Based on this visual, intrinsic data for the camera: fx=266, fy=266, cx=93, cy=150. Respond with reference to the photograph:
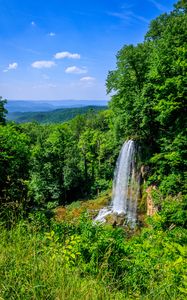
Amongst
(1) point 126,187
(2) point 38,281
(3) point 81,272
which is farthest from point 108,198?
(2) point 38,281

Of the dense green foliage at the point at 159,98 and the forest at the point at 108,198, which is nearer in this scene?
the forest at the point at 108,198

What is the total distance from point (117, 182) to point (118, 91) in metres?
7.11

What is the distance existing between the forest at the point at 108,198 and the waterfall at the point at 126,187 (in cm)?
64

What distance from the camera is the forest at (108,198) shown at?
7.72ft

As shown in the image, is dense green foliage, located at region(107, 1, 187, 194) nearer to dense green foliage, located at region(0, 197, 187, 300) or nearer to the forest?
the forest

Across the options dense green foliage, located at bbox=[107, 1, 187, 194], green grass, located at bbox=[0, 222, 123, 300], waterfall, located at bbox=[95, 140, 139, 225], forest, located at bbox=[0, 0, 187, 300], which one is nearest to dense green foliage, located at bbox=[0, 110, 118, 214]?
forest, located at bbox=[0, 0, 187, 300]

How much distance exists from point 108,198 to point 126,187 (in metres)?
3.40

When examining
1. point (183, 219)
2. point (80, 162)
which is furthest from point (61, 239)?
point (80, 162)

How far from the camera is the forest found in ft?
7.72

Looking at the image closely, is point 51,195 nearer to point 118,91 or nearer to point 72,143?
point 72,143

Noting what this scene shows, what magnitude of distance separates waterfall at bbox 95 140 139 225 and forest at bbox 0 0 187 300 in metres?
0.64

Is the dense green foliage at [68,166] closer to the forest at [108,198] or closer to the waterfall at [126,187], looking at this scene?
the forest at [108,198]

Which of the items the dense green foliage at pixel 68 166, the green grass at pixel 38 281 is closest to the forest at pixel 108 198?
the green grass at pixel 38 281

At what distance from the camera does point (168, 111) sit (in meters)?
13.2
